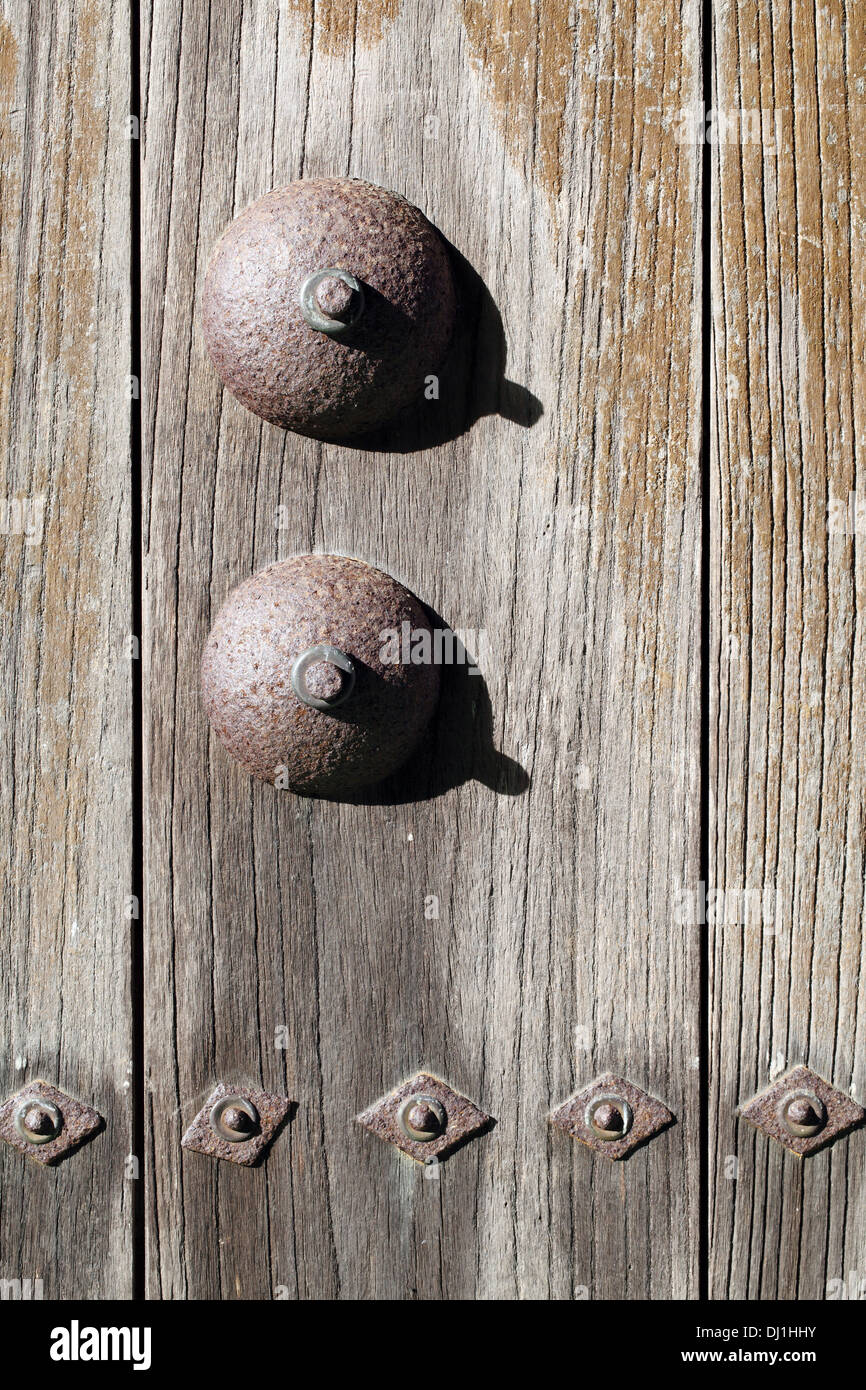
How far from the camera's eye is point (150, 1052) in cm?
97

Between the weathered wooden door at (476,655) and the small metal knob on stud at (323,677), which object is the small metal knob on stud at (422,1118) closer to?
the weathered wooden door at (476,655)

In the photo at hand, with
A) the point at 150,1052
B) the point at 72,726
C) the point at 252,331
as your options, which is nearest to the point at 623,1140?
the point at 150,1052

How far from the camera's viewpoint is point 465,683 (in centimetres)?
96

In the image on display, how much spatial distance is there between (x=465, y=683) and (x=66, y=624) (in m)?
0.40

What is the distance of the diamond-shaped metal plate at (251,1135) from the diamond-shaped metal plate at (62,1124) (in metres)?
0.10

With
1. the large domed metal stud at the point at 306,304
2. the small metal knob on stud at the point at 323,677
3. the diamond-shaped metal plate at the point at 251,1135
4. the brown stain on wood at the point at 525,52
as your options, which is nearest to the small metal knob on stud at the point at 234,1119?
the diamond-shaped metal plate at the point at 251,1135

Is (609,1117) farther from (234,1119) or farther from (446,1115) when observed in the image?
(234,1119)

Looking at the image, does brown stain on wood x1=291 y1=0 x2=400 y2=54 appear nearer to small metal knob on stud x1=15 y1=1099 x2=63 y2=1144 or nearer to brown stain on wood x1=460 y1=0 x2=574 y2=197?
brown stain on wood x1=460 y1=0 x2=574 y2=197

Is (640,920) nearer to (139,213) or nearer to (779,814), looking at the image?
(779,814)

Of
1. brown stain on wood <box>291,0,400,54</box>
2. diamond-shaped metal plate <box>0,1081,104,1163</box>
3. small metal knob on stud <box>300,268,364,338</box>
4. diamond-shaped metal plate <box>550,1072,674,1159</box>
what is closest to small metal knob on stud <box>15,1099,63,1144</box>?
diamond-shaped metal plate <box>0,1081,104,1163</box>

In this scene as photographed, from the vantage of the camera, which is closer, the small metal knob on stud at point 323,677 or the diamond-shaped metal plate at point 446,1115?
the small metal knob on stud at point 323,677

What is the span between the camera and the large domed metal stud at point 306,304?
2.89 feet

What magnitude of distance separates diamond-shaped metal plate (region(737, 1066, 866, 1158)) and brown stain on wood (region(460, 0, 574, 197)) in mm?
976

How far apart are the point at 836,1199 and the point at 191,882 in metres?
0.74
